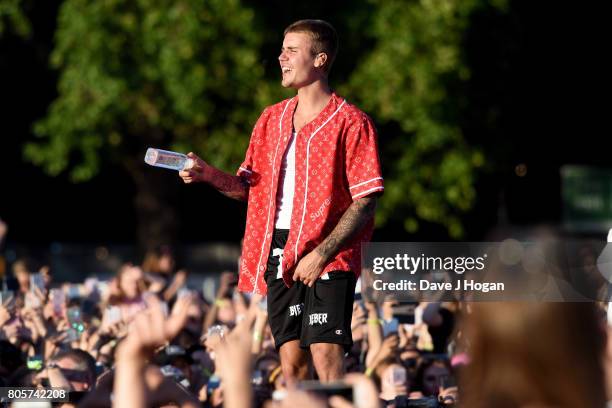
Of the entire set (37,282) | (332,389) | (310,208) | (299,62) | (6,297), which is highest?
(299,62)

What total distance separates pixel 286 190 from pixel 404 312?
2.93m

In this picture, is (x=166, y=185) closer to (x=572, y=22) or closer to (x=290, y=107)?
(x=572, y=22)

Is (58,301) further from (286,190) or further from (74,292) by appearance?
(286,190)

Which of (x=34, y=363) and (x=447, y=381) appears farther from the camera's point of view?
(x=447, y=381)

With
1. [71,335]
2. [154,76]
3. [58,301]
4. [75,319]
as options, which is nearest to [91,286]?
[58,301]

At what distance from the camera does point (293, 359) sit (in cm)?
566

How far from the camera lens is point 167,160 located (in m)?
5.42

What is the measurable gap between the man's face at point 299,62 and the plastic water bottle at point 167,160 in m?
0.55

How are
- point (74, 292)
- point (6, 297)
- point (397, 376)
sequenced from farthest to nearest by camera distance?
point (74, 292) → point (6, 297) → point (397, 376)

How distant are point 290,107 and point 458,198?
45.6 ft

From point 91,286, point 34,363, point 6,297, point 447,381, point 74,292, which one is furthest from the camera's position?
point 91,286

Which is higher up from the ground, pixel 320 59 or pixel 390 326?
pixel 320 59

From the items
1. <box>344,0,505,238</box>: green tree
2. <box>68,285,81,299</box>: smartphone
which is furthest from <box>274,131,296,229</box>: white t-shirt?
<box>344,0,505,238</box>: green tree

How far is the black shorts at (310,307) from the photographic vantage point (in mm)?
5492
